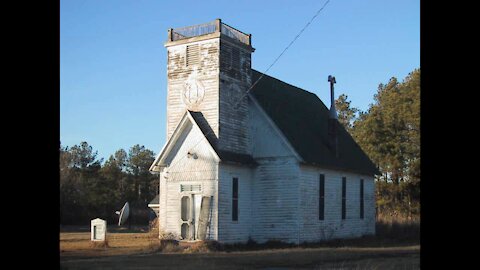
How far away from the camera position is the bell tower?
87.6 feet

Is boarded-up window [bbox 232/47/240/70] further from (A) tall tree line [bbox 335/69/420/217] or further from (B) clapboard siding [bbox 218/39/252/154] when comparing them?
(A) tall tree line [bbox 335/69/420/217]

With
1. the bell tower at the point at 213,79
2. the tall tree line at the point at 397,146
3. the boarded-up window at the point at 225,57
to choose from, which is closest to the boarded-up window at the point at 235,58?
the bell tower at the point at 213,79

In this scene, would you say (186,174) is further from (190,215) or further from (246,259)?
(246,259)

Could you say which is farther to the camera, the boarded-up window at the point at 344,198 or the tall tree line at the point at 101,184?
the tall tree line at the point at 101,184

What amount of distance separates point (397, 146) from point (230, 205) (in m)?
21.3

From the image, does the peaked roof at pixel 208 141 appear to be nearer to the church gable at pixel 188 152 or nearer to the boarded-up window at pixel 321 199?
the church gable at pixel 188 152

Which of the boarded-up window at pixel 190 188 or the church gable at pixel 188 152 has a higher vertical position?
the church gable at pixel 188 152

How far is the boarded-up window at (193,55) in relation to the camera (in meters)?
27.3

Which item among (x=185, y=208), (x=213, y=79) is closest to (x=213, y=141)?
(x=213, y=79)

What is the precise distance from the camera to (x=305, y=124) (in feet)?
107

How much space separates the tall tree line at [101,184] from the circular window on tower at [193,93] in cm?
2194

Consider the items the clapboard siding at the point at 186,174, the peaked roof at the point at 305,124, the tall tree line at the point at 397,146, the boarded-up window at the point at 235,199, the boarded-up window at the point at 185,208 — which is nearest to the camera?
Answer: the clapboard siding at the point at 186,174
